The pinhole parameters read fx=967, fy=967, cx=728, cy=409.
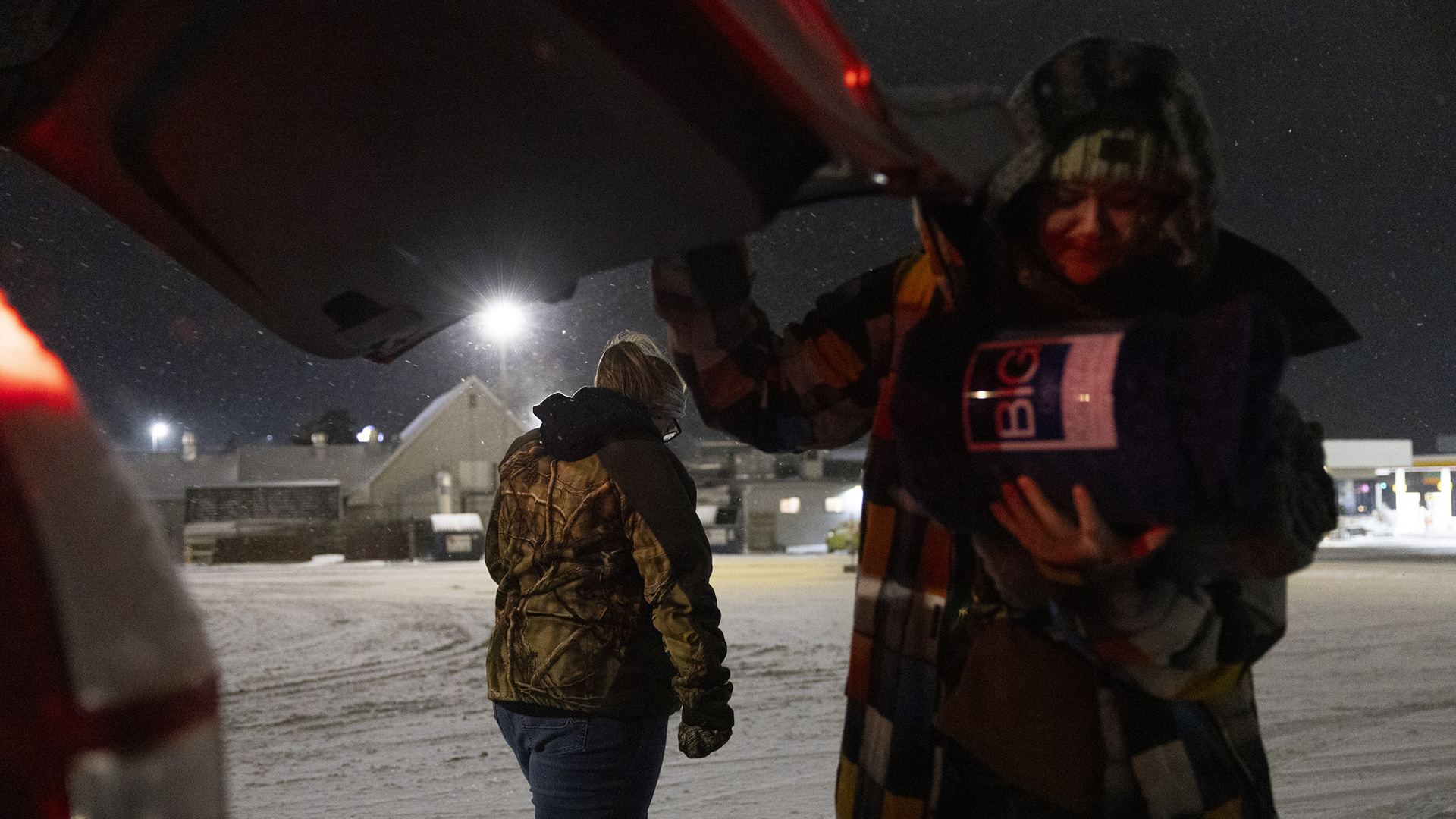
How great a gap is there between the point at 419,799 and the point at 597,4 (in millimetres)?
4364

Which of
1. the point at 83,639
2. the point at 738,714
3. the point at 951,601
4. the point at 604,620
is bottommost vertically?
the point at 738,714

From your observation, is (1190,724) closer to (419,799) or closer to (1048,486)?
(1048,486)

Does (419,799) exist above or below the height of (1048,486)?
below

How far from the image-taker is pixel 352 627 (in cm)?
1073

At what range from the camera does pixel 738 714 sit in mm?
6184

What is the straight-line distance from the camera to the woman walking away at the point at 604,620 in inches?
94.4

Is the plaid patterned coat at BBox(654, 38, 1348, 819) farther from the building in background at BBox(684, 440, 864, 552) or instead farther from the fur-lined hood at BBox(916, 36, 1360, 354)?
the building in background at BBox(684, 440, 864, 552)

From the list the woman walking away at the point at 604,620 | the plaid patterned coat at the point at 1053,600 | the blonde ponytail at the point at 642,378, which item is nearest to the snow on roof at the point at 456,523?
the blonde ponytail at the point at 642,378

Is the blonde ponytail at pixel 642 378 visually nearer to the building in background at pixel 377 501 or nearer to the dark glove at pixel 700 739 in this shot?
the dark glove at pixel 700 739

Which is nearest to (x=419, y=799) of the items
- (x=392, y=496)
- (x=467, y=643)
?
(x=467, y=643)

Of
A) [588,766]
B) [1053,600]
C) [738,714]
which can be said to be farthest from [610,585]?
[738,714]

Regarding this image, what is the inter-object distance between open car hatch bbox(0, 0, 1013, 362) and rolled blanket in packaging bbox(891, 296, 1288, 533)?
24 cm

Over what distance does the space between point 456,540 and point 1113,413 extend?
27.0 metres

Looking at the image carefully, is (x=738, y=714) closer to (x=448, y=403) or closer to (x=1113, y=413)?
(x=1113, y=413)
